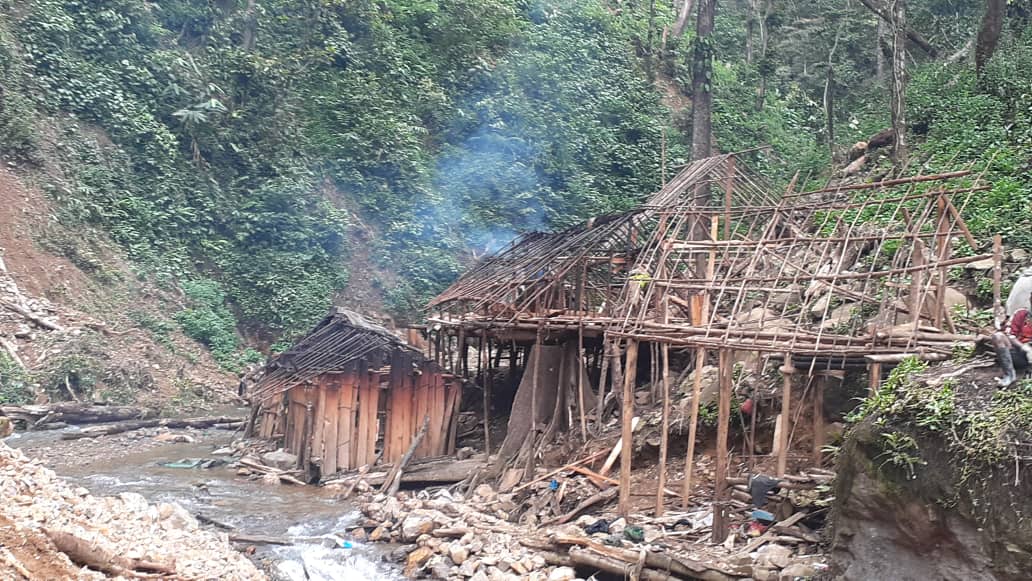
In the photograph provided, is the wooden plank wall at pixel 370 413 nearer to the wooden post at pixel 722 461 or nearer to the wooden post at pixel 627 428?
the wooden post at pixel 627 428

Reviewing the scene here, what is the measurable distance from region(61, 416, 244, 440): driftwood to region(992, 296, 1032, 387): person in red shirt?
16.9 meters

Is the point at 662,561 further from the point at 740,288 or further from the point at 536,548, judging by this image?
the point at 740,288

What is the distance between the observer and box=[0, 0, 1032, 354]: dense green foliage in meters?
24.2

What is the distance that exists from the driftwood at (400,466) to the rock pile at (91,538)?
3.91 metres

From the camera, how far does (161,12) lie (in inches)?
1128

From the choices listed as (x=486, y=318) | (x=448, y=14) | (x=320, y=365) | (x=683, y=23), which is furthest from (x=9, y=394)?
(x=683, y=23)

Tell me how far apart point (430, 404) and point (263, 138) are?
53.0ft

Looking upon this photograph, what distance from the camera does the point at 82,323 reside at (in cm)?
2083

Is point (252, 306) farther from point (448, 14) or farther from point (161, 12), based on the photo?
point (448, 14)

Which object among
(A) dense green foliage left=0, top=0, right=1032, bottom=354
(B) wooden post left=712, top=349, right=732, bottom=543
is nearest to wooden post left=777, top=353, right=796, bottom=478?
(B) wooden post left=712, top=349, right=732, bottom=543

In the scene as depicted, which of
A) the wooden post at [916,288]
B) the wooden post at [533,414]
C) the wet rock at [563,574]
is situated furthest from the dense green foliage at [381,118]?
the wet rock at [563,574]

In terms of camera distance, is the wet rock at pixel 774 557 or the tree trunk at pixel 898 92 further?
the tree trunk at pixel 898 92

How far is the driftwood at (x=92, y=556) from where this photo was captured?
22.3 feet

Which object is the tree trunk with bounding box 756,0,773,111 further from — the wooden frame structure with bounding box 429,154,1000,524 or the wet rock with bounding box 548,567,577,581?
the wet rock with bounding box 548,567,577,581
